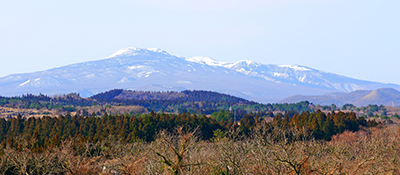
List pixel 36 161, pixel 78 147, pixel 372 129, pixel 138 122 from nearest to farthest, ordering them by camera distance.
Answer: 1. pixel 36 161
2. pixel 78 147
3. pixel 138 122
4. pixel 372 129

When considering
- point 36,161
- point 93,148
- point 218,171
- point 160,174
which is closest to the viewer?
point 160,174

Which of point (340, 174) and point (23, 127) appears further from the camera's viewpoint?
point (23, 127)

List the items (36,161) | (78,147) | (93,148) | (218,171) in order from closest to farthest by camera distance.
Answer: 1. (218,171)
2. (36,161)
3. (78,147)
4. (93,148)

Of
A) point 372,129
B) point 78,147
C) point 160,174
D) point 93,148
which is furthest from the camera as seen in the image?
point 372,129

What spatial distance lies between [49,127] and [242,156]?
72947mm

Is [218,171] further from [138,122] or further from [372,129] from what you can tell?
[372,129]

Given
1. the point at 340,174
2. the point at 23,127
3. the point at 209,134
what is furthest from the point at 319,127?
the point at 340,174

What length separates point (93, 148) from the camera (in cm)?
6291

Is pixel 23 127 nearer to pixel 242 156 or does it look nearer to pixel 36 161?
pixel 36 161

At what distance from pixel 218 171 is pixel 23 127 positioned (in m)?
86.9

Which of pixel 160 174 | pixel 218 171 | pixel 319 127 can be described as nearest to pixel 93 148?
pixel 218 171

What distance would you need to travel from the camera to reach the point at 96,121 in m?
107

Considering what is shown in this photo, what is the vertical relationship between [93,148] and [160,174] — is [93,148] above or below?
below

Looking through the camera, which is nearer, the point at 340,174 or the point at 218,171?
the point at 340,174
